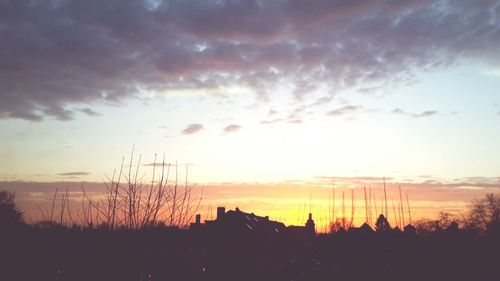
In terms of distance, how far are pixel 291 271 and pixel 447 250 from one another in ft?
69.4

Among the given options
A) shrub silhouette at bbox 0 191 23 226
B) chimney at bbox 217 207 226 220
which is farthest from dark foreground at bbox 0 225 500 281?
shrub silhouette at bbox 0 191 23 226

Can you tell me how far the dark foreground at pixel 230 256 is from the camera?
12594 mm

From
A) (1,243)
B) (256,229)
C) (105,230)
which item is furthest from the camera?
(256,229)

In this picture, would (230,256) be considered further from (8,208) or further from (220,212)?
(8,208)

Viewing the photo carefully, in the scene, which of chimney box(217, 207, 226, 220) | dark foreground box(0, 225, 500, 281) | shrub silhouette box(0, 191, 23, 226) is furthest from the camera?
shrub silhouette box(0, 191, 23, 226)

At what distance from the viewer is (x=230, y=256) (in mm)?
30828

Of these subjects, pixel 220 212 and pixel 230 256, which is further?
pixel 220 212

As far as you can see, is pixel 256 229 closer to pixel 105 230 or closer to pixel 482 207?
pixel 105 230

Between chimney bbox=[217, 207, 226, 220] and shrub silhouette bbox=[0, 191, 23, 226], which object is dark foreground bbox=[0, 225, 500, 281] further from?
shrub silhouette bbox=[0, 191, 23, 226]

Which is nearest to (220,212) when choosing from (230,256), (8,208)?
(230,256)

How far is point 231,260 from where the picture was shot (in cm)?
3055

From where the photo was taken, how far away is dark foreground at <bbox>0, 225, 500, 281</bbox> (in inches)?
496

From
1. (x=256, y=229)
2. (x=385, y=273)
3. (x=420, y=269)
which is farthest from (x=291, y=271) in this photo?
(x=420, y=269)

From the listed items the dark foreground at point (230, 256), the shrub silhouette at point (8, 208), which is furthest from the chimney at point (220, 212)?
the shrub silhouette at point (8, 208)
